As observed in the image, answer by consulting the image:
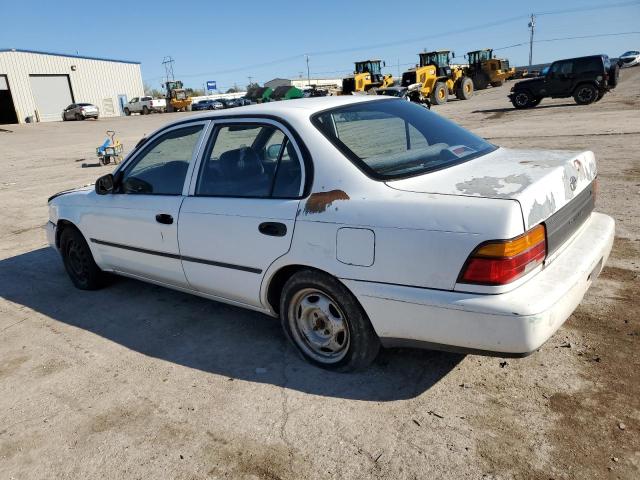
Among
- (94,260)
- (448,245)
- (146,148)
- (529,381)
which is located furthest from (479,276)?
Result: (94,260)

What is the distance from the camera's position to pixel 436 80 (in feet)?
102

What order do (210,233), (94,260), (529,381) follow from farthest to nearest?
(94,260) → (210,233) → (529,381)

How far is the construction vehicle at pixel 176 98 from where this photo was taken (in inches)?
A: 2111

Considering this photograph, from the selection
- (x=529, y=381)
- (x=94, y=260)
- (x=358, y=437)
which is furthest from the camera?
(x=94, y=260)

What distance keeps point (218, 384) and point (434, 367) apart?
1315mm

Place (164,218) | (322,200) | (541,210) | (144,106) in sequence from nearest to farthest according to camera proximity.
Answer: (541,210)
(322,200)
(164,218)
(144,106)

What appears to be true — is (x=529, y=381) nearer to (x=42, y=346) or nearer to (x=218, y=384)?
(x=218, y=384)

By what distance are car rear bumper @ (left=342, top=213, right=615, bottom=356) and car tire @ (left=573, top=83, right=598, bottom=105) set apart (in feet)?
69.8

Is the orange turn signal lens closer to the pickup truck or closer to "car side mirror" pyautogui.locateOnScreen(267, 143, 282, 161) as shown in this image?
"car side mirror" pyautogui.locateOnScreen(267, 143, 282, 161)

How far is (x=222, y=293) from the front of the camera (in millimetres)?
3568

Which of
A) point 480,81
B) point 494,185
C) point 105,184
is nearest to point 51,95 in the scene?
point 480,81

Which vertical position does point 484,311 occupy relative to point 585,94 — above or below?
below

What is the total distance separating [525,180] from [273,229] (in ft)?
4.59

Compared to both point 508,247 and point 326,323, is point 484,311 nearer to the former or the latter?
point 508,247
